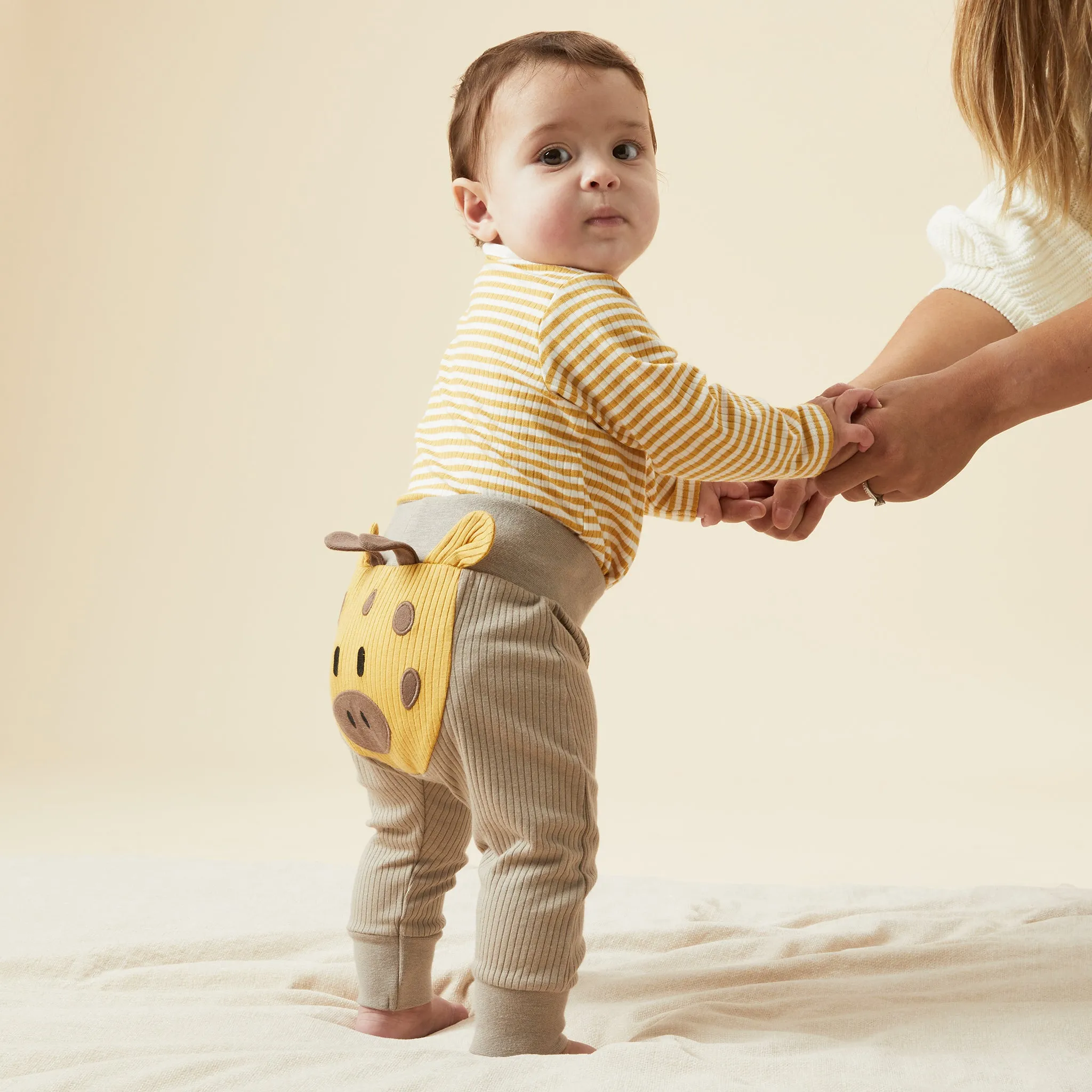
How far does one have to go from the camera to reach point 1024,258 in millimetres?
1972

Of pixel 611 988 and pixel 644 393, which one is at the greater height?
pixel 644 393

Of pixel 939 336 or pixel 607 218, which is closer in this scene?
pixel 607 218

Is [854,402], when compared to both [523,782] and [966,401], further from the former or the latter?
[523,782]

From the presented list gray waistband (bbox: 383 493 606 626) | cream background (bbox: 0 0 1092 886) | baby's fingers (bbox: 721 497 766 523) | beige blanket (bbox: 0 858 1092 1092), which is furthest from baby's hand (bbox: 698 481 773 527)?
cream background (bbox: 0 0 1092 886)

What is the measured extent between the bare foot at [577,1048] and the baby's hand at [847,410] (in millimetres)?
668

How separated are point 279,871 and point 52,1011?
0.67m

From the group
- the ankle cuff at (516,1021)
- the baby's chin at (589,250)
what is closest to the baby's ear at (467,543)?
the baby's chin at (589,250)

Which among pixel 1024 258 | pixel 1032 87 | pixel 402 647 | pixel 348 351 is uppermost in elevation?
pixel 348 351

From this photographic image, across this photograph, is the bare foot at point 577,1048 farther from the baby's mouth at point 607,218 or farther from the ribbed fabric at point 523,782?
the baby's mouth at point 607,218

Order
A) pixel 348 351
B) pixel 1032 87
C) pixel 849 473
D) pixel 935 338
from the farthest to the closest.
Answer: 1. pixel 348 351
2. pixel 935 338
3. pixel 1032 87
4. pixel 849 473

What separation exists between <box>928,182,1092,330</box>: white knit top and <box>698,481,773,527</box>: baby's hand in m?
0.57

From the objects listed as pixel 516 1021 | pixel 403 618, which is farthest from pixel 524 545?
pixel 516 1021

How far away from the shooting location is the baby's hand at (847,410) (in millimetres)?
1509

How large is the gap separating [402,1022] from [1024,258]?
137 cm
